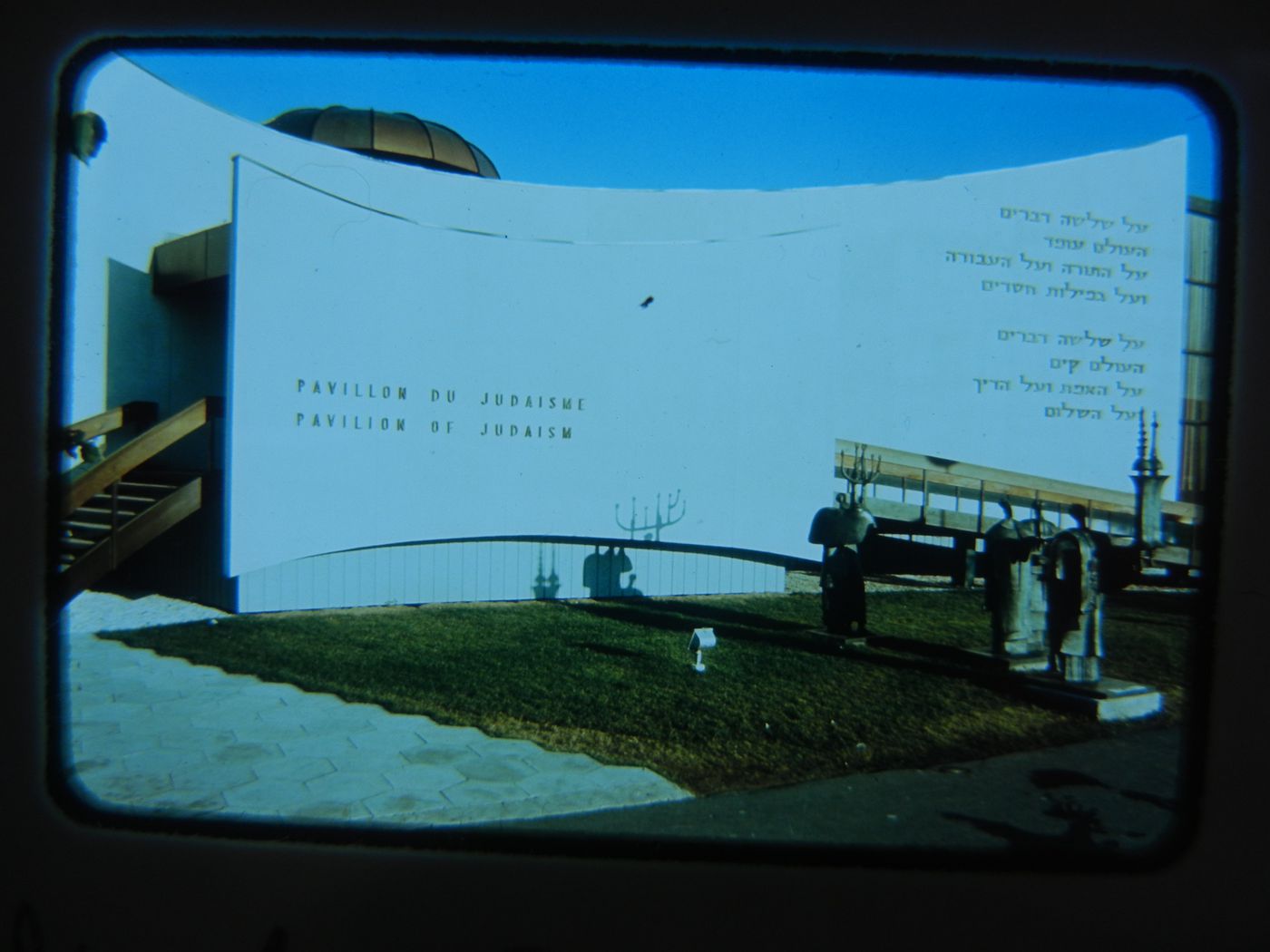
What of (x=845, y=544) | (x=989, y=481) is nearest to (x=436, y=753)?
(x=845, y=544)

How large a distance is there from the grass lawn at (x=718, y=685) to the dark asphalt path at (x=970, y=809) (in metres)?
0.15

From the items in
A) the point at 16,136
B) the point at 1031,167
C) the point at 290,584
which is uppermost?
the point at 1031,167

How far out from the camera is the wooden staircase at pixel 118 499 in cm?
267

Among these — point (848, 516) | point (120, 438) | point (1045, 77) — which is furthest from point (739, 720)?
point (120, 438)

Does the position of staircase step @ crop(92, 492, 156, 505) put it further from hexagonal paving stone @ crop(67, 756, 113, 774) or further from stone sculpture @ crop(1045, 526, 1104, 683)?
stone sculpture @ crop(1045, 526, 1104, 683)

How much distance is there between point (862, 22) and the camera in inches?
90.8

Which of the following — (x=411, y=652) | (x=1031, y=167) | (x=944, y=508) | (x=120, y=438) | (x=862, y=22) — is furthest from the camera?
(x=411, y=652)

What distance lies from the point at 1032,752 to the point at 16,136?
4435 millimetres

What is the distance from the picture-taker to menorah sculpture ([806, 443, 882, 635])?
11.2ft

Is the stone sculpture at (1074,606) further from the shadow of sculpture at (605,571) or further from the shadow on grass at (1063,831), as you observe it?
the shadow of sculpture at (605,571)

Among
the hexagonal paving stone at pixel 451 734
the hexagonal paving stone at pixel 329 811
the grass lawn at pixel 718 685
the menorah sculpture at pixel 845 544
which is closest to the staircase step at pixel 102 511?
the grass lawn at pixel 718 685

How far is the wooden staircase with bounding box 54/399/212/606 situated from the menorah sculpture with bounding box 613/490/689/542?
1.97m

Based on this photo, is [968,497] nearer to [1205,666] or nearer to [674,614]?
[1205,666]

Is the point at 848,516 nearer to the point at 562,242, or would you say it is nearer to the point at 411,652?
the point at 562,242
